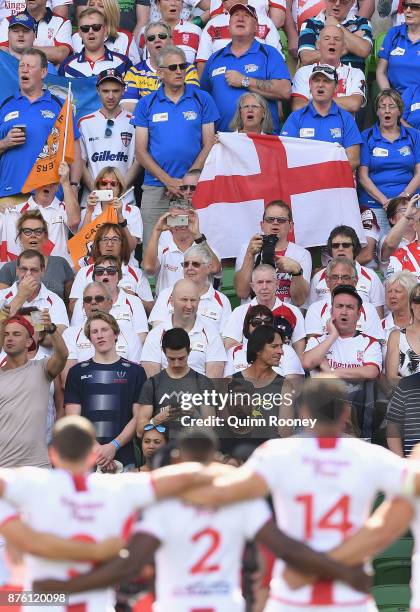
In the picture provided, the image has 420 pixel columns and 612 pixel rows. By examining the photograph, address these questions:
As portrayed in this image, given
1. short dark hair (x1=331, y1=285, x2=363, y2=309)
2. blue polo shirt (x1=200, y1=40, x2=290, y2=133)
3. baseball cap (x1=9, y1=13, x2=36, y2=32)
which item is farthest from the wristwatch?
baseball cap (x1=9, y1=13, x2=36, y2=32)

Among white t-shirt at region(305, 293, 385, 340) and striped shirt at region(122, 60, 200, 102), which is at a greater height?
striped shirt at region(122, 60, 200, 102)

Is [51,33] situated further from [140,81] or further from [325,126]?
[325,126]

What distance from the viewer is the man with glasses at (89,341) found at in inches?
479

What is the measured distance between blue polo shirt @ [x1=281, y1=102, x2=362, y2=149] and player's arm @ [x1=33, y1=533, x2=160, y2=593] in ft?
24.7

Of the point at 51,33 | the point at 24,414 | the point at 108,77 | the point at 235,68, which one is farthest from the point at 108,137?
the point at 24,414

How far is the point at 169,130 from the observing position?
1438 cm

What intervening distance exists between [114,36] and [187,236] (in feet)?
11.0

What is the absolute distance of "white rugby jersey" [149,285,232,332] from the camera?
12406 mm

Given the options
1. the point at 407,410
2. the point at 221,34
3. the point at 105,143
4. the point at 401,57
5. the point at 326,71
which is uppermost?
the point at 221,34

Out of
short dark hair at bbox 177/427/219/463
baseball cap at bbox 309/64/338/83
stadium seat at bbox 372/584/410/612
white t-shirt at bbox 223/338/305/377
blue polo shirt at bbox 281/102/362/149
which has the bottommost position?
stadium seat at bbox 372/584/410/612

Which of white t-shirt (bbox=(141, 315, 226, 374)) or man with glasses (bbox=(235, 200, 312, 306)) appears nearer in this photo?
white t-shirt (bbox=(141, 315, 226, 374))

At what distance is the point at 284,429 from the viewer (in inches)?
434

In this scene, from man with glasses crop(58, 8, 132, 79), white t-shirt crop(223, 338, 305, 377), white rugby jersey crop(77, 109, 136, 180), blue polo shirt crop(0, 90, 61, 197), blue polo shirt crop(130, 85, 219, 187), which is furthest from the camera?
man with glasses crop(58, 8, 132, 79)

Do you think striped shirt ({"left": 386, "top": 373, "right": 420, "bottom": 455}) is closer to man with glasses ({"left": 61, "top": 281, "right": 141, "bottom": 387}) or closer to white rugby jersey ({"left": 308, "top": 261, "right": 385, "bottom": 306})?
white rugby jersey ({"left": 308, "top": 261, "right": 385, "bottom": 306})
